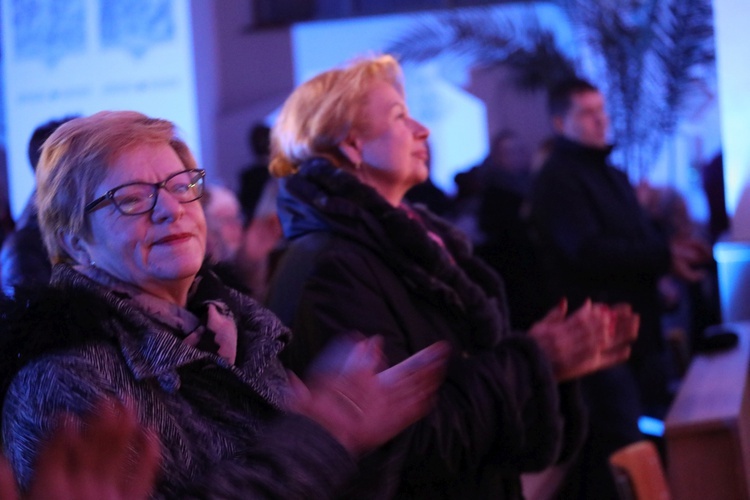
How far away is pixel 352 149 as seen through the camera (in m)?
2.30

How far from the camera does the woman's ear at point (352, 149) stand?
7.54 ft

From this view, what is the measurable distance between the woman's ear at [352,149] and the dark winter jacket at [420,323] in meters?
0.09

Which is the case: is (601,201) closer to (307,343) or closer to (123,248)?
(307,343)

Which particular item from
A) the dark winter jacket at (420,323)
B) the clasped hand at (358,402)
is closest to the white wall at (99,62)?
the dark winter jacket at (420,323)

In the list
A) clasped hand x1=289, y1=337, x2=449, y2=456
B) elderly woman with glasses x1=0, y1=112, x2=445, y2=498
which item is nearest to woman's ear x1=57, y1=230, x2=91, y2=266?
elderly woman with glasses x1=0, y1=112, x2=445, y2=498

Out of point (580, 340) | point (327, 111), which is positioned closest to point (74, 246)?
point (327, 111)

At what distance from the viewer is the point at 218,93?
330 inches

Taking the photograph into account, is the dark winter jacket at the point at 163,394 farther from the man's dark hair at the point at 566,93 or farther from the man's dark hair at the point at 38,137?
the man's dark hair at the point at 566,93

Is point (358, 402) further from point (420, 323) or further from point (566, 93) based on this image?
point (566, 93)

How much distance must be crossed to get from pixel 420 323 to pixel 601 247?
6.22ft

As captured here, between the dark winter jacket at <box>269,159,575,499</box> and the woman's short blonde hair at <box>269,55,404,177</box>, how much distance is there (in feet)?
0.30

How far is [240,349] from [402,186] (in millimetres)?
878

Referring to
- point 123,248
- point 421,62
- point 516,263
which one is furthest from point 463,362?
point 421,62

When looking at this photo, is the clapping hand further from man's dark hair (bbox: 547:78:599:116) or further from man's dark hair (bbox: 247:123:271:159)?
man's dark hair (bbox: 247:123:271:159)
